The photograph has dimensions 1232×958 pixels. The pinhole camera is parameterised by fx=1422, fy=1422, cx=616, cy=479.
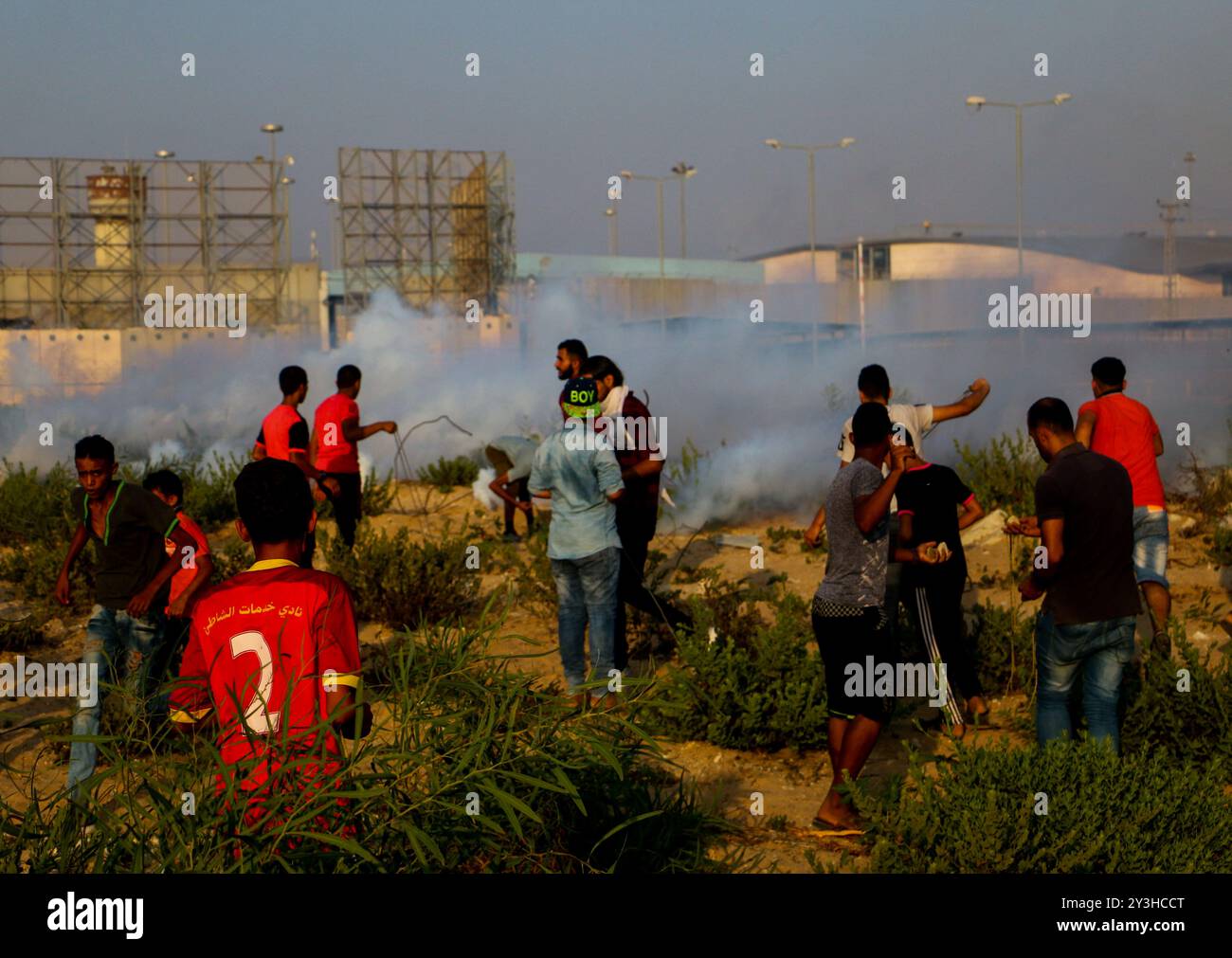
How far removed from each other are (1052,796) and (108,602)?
4123 millimetres

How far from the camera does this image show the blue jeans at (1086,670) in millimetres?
5648

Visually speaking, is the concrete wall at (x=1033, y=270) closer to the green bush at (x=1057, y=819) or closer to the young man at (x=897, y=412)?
the young man at (x=897, y=412)

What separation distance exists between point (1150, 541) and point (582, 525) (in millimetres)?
3116

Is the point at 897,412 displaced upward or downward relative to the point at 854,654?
upward

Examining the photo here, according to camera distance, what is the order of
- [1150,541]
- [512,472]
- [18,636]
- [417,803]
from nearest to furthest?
[417,803] < [1150,541] < [18,636] < [512,472]

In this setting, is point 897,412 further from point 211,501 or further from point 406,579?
point 211,501

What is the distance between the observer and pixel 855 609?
5.72m

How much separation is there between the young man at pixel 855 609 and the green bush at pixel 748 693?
46.1 inches

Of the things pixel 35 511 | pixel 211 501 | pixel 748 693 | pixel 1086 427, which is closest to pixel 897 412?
pixel 1086 427

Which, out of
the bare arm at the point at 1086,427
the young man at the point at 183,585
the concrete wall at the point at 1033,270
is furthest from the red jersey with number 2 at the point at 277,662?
the concrete wall at the point at 1033,270

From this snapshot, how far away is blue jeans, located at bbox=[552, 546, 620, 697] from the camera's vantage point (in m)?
6.99

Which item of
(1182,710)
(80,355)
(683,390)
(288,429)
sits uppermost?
(80,355)

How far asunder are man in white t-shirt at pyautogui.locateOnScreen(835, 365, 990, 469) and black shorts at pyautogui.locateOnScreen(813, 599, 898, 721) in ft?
4.41

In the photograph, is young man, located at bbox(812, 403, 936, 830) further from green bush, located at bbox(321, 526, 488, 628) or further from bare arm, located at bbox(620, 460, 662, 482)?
green bush, located at bbox(321, 526, 488, 628)
